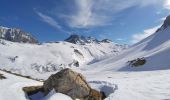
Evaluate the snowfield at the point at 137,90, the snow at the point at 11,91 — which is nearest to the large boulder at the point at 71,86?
the snowfield at the point at 137,90

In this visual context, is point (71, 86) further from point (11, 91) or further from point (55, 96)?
point (11, 91)

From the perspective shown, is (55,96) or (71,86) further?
(71,86)

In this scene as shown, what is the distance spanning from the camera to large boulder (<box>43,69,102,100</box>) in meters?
23.6

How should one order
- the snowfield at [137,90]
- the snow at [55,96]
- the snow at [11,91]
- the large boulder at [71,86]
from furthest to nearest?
the large boulder at [71,86], the snowfield at [137,90], the snow at [55,96], the snow at [11,91]

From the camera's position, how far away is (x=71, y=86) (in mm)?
23922

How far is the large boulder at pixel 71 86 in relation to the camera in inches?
928

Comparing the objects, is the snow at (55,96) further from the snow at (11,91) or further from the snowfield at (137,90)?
the snowfield at (137,90)

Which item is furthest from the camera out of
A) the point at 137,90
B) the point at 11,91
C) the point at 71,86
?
the point at 137,90

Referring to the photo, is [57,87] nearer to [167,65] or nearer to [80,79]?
[80,79]

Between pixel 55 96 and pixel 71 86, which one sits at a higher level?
pixel 71 86

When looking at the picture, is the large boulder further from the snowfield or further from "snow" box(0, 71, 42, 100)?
"snow" box(0, 71, 42, 100)

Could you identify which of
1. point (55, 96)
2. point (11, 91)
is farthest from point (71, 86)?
point (11, 91)

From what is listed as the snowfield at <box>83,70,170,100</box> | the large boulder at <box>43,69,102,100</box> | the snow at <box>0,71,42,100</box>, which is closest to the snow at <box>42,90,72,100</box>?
the large boulder at <box>43,69,102,100</box>

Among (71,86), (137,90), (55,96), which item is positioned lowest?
(55,96)
